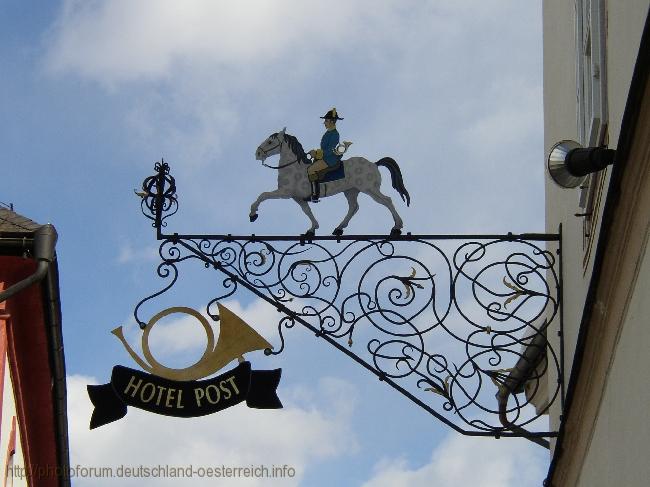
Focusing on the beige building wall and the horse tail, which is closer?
the beige building wall

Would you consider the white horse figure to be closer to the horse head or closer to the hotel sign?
the horse head

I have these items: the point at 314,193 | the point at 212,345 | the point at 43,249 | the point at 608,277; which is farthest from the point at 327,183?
the point at 608,277

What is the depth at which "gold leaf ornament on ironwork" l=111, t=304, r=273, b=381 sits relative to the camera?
8344 millimetres

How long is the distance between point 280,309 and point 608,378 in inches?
94.1

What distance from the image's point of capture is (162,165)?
919 centimetres

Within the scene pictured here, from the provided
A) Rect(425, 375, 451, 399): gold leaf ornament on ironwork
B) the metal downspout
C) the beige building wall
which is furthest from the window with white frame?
the metal downspout

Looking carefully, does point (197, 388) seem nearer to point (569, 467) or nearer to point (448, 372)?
point (448, 372)

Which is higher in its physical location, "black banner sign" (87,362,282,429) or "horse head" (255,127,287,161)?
"horse head" (255,127,287,161)

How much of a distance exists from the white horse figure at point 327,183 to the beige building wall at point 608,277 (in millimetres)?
1099

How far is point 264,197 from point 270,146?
0.35m

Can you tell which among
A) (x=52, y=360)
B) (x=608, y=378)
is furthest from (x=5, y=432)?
(x=608, y=378)

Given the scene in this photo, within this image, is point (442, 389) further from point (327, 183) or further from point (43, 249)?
point (43, 249)

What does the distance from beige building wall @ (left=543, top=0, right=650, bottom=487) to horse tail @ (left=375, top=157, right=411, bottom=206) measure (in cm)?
99

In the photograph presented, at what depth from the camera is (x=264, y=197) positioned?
9.02 metres
